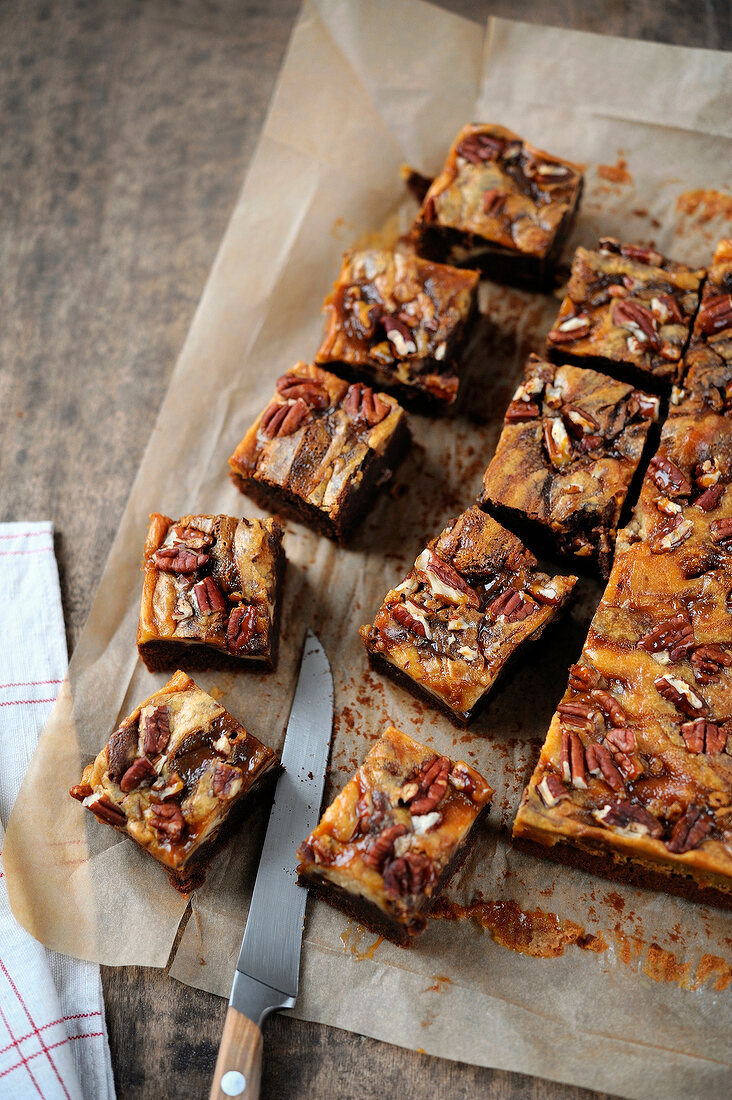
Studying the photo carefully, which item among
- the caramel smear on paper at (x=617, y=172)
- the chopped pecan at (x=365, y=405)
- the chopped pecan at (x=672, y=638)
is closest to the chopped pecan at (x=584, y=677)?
the chopped pecan at (x=672, y=638)

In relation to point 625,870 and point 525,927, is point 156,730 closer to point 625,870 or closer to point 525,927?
point 525,927

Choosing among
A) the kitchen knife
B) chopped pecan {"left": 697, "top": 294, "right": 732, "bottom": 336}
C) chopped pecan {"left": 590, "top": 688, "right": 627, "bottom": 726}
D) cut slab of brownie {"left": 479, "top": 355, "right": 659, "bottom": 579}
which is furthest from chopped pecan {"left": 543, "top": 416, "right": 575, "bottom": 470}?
the kitchen knife

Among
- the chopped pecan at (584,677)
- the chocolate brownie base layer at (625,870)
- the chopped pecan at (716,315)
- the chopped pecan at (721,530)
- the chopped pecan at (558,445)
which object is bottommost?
the chocolate brownie base layer at (625,870)

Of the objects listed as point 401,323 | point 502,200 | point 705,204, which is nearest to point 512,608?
point 401,323

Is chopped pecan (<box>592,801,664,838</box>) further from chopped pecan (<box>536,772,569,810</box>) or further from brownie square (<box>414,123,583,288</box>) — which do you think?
brownie square (<box>414,123,583,288</box>)

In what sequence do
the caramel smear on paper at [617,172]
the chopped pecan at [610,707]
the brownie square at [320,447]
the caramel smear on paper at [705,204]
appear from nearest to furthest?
1. the chopped pecan at [610,707]
2. the brownie square at [320,447]
3. the caramel smear on paper at [705,204]
4. the caramel smear on paper at [617,172]

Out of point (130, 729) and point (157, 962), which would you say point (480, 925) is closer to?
point (157, 962)

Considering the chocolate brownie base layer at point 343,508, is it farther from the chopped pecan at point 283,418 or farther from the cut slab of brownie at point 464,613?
the cut slab of brownie at point 464,613
